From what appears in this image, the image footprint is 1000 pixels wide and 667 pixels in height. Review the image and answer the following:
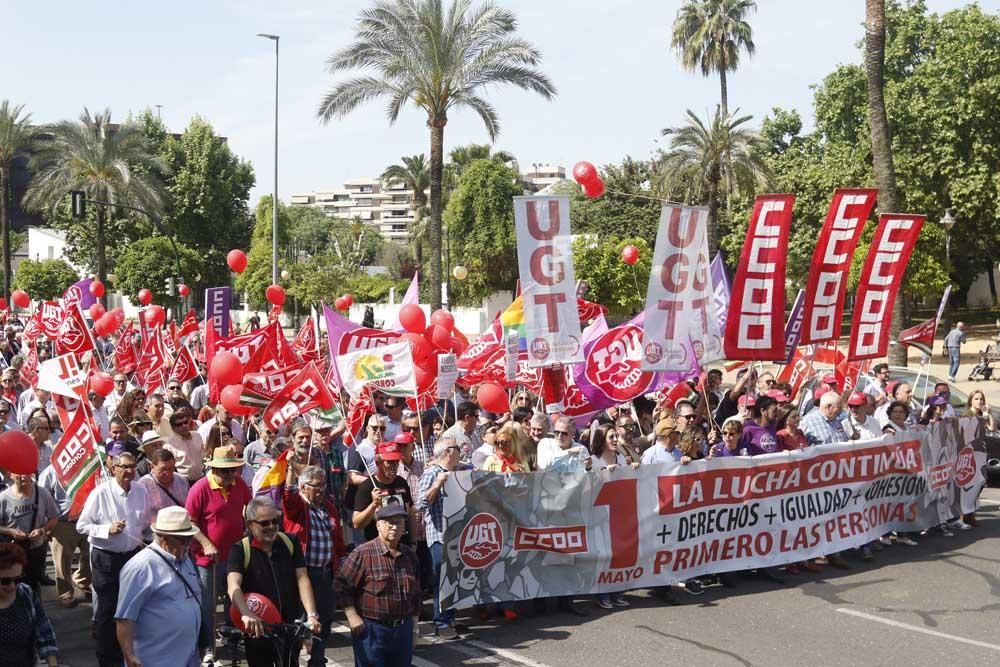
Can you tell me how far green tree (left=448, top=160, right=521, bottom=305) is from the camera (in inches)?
2087

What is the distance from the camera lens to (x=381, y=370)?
35.6 ft

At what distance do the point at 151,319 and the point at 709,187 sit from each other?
974 inches

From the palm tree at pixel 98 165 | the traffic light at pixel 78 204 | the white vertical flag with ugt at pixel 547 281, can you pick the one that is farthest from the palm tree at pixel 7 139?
the white vertical flag with ugt at pixel 547 281

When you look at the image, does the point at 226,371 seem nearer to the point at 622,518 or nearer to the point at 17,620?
the point at 622,518

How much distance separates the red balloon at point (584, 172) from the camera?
12250mm

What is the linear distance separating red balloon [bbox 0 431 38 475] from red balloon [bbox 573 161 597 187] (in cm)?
664

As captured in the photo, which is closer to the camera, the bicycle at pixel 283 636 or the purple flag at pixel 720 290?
the bicycle at pixel 283 636

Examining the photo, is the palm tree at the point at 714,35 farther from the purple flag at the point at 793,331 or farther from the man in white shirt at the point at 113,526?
the man in white shirt at the point at 113,526

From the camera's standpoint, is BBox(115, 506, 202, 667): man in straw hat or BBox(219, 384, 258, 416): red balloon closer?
BBox(115, 506, 202, 667): man in straw hat

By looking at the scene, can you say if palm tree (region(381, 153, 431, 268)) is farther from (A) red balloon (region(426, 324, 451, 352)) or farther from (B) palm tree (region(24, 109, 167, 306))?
(A) red balloon (region(426, 324, 451, 352))

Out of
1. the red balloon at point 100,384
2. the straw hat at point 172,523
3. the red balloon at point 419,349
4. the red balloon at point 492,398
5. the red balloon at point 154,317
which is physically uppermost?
the red balloon at point 154,317

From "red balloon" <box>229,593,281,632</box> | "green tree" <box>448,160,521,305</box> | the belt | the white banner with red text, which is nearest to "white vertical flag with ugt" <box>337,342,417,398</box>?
the white banner with red text

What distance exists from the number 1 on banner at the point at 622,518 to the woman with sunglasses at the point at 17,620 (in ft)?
16.2

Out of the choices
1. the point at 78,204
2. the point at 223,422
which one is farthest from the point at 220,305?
the point at 78,204
